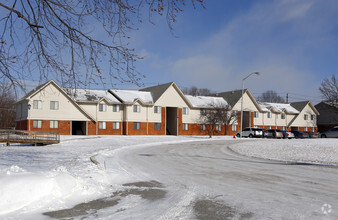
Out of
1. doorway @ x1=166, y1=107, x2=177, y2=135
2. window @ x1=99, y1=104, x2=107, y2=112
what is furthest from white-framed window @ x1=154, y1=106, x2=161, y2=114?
window @ x1=99, y1=104, x2=107, y2=112

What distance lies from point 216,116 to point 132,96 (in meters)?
14.2

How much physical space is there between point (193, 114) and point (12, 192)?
170ft

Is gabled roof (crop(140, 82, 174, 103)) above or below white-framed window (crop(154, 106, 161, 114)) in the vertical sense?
above

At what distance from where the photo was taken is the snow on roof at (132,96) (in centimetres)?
5253

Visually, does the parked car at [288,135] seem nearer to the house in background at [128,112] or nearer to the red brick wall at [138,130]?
the house in background at [128,112]

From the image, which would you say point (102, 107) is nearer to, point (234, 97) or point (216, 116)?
point (216, 116)

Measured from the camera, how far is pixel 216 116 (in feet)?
180

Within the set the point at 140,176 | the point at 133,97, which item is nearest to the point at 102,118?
the point at 133,97

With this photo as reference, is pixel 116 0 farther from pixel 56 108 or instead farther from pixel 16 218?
pixel 56 108

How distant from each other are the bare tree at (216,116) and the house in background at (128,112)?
71 cm

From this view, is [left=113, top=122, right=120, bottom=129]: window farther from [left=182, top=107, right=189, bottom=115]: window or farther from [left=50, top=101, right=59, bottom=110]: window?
[left=182, top=107, right=189, bottom=115]: window

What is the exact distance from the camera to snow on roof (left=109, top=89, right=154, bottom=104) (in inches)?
2068

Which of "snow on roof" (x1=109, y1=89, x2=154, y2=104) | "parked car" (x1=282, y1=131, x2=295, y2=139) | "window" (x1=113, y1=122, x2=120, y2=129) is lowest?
"parked car" (x1=282, y1=131, x2=295, y2=139)

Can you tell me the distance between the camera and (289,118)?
72.9 metres
